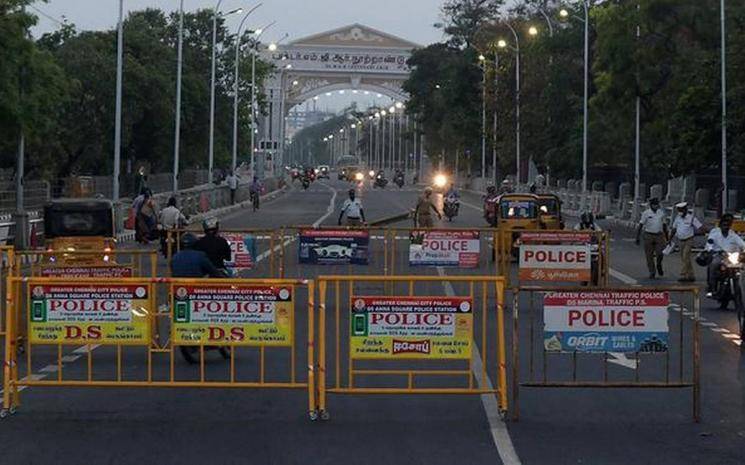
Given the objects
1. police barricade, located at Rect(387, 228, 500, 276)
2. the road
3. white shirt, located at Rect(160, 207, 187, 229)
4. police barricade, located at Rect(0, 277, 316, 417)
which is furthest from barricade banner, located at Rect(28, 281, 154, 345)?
white shirt, located at Rect(160, 207, 187, 229)

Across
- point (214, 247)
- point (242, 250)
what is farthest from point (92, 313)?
point (242, 250)

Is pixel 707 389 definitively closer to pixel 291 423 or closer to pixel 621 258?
pixel 291 423

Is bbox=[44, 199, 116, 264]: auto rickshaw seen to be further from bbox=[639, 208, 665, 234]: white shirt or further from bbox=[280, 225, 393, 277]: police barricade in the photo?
bbox=[639, 208, 665, 234]: white shirt

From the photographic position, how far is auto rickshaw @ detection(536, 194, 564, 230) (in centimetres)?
3519

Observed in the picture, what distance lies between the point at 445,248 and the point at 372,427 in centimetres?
1309

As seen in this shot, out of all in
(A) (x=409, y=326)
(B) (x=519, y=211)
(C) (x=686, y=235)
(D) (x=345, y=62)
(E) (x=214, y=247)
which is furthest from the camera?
(D) (x=345, y=62)

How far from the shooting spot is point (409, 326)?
483 inches

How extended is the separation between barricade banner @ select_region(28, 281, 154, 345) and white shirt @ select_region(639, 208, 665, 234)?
1736 centimetres

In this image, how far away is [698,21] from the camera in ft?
194

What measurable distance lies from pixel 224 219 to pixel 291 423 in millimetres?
46069

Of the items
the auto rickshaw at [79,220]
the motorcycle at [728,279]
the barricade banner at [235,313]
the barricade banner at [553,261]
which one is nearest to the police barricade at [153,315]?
the barricade banner at [235,313]

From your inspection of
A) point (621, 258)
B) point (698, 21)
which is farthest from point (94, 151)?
point (621, 258)

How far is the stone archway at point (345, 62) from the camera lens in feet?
506

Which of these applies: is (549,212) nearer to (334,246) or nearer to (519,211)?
(519,211)
